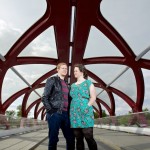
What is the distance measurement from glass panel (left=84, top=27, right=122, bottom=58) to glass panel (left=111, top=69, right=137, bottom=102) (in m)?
6.09

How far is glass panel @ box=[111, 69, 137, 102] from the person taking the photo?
3378 centimetres

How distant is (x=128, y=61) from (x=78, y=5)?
1078cm

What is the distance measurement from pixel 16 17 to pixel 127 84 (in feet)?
70.0

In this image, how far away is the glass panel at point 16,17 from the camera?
18672mm

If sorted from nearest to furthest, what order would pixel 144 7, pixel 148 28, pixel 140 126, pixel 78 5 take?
pixel 140 126
pixel 78 5
pixel 144 7
pixel 148 28

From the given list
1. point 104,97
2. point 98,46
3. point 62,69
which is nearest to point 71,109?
point 62,69

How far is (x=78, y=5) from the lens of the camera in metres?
17.7

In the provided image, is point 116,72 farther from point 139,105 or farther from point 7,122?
point 7,122

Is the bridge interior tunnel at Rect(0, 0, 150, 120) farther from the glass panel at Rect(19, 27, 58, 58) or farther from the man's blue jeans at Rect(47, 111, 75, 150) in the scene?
the man's blue jeans at Rect(47, 111, 75, 150)

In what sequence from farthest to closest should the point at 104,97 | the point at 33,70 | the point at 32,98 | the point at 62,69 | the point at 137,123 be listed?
the point at 104,97, the point at 32,98, the point at 33,70, the point at 137,123, the point at 62,69

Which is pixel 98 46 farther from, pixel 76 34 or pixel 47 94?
pixel 47 94

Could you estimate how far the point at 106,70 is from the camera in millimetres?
34031

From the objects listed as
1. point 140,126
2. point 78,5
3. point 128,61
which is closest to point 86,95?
point 140,126

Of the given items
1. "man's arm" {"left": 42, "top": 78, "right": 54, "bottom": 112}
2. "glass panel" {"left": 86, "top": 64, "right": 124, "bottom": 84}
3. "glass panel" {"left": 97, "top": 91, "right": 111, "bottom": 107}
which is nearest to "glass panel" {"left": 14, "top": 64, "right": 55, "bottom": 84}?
"glass panel" {"left": 86, "top": 64, "right": 124, "bottom": 84}
